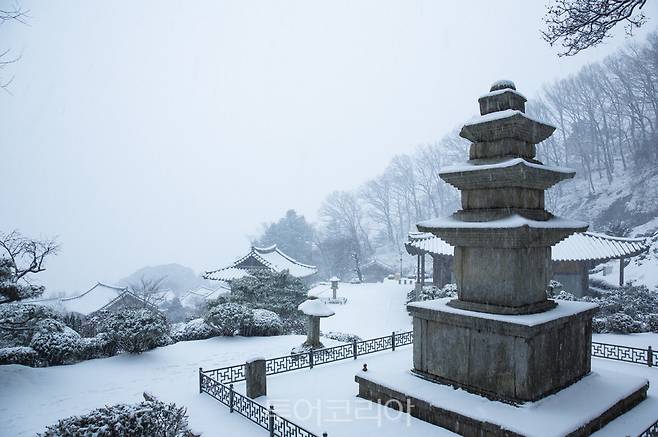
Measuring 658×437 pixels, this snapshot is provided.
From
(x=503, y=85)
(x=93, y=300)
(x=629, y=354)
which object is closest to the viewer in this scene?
(x=503, y=85)

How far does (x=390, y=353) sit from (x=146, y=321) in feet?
33.0

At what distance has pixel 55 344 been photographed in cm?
1412

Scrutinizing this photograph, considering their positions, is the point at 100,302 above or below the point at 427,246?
below

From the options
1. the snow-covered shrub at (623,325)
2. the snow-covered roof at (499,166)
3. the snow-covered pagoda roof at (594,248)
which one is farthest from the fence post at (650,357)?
the snow-covered pagoda roof at (594,248)

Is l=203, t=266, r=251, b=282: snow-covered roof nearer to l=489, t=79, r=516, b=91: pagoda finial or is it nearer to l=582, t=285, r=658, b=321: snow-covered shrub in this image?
l=582, t=285, r=658, b=321: snow-covered shrub

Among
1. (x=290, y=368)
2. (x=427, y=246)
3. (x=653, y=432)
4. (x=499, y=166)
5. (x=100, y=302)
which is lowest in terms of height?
(x=100, y=302)

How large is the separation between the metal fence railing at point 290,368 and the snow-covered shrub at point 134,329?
4.00 meters

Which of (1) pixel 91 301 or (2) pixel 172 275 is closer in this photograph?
(1) pixel 91 301

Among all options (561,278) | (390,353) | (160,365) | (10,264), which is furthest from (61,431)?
(561,278)

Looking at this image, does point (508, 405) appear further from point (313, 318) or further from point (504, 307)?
point (313, 318)

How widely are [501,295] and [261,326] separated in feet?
45.4

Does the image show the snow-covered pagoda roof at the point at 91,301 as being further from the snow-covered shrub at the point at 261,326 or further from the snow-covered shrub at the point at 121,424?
the snow-covered shrub at the point at 121,424

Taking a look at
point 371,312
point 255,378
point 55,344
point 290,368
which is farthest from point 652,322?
point 55,344

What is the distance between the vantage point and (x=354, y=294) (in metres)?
41.0
